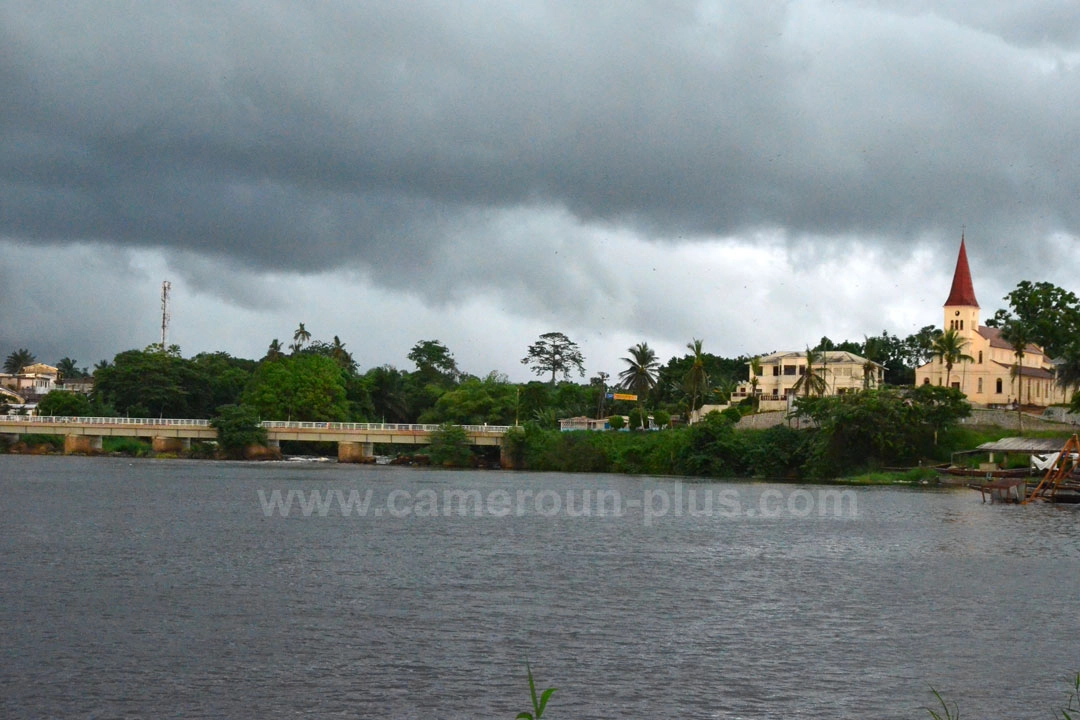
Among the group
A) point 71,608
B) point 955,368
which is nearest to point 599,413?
point 955,368

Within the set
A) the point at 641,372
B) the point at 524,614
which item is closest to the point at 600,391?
the point at 641,372

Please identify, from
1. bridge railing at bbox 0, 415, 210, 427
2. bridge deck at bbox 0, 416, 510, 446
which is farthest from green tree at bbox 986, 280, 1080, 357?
bridge railing at bbox 0, 415, 210, 427

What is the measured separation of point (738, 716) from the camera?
2088 centimetres

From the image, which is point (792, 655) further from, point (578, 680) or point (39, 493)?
point (39, 493)

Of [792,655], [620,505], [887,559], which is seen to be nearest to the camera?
[792,655]

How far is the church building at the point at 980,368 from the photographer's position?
13875 centimetres

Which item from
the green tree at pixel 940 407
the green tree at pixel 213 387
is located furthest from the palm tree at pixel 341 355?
the green tree at pixel 940 407

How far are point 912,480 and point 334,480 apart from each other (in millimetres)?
47348

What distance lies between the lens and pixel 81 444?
146 metres

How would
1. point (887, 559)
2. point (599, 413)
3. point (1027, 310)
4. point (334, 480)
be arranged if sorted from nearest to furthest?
point (887, 559) → point (334, 480) → point (1027, 310) → point (599, 413)

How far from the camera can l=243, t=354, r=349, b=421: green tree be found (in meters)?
145

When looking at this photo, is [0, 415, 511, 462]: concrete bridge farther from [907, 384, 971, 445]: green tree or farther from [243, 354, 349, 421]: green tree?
[907, 384, 971, 445]: green tree

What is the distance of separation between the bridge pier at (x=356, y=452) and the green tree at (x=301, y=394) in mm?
6719

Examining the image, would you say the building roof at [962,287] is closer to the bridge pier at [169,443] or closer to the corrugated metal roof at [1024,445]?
the corrugated metal roof at [1024,445]
